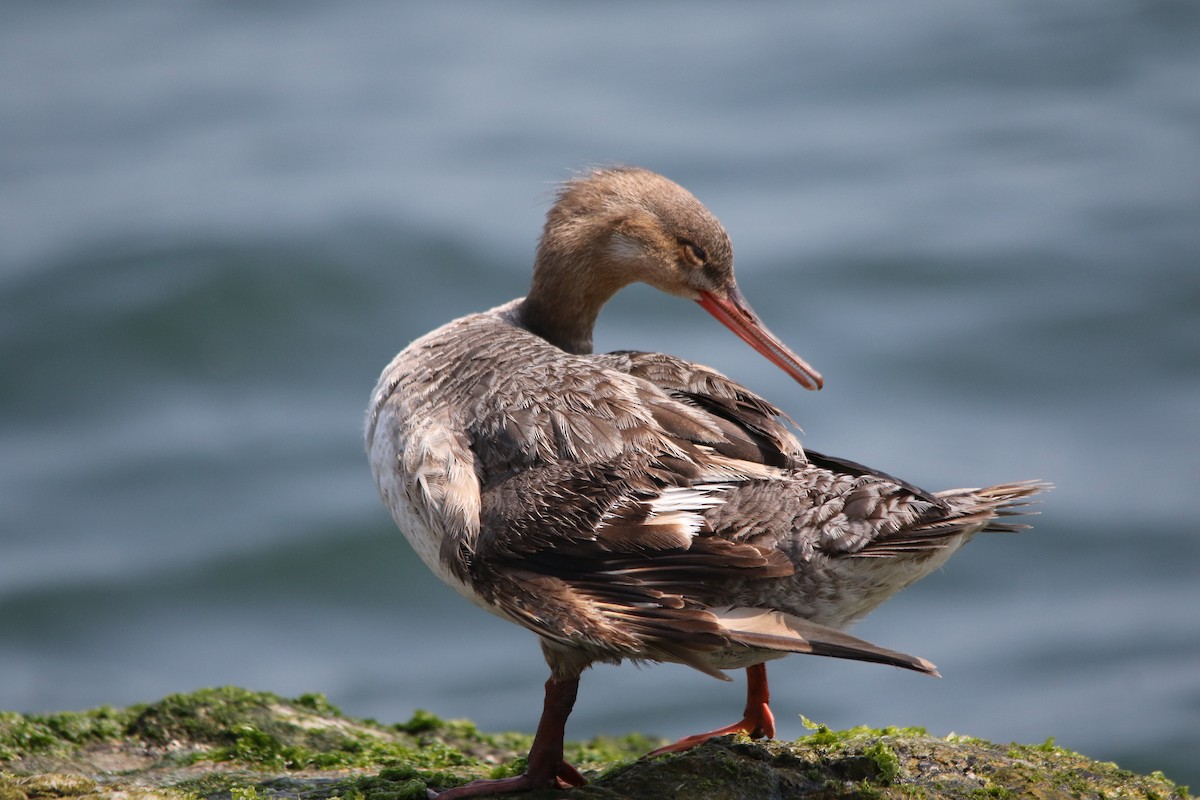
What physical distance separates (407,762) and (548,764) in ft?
2.84

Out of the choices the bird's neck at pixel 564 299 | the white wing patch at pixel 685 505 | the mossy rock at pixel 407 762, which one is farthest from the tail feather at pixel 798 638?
the bird's neck at pixel 564 299

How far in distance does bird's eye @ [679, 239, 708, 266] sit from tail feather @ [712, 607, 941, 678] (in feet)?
6.75

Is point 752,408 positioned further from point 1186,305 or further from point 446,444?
point 1186,305

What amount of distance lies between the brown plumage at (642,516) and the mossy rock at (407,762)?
334mm

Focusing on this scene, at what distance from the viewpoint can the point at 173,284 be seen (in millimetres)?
11758

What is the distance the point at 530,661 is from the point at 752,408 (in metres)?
5.66

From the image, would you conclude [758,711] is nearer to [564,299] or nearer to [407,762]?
[407,762]

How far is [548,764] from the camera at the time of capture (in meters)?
4.14

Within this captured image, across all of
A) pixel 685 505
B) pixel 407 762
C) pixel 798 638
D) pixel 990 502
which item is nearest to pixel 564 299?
pixel 685 505

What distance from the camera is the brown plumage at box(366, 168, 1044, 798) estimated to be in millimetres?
3863

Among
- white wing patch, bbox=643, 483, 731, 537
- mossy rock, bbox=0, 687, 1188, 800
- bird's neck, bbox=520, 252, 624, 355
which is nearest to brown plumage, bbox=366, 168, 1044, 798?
white wing patch, bbox=643, 483, 731, 537

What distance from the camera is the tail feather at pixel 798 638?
11.5ft

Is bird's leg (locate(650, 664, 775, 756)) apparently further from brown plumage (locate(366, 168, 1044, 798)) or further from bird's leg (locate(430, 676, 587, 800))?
bird's leg (locate(430, 676, 587, 800))

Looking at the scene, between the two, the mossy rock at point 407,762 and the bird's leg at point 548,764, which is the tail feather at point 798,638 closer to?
the mossy rock at point 407,762
